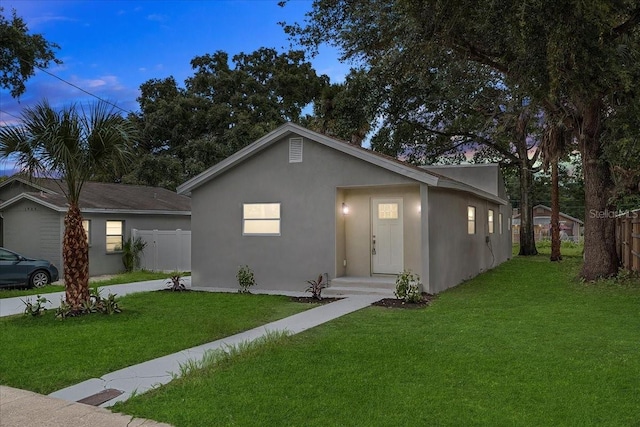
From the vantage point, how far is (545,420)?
4.22 m

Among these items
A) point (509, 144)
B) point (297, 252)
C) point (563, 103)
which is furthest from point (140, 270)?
point (509, 144)

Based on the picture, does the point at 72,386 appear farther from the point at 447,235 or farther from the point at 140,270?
the point at 140,270

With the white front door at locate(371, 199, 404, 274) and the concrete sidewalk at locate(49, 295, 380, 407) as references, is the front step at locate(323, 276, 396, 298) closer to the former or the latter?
the white front door at locate(371, 199, 404, 274)

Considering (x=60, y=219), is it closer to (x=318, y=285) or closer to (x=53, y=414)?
(x=318, y=285)

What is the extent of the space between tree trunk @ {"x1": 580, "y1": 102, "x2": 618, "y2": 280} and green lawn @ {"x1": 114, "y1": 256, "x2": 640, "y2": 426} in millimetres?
6196

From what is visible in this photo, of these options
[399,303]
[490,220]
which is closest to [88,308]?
[399,303]

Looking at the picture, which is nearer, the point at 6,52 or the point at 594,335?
the point at 594,335

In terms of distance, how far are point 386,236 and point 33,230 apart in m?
12.2

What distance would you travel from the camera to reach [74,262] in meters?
9.37

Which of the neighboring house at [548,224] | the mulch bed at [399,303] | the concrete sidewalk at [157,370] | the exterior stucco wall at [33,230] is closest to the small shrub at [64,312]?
the concrete sidewalk at [157,370]

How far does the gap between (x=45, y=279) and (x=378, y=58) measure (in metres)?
11.8

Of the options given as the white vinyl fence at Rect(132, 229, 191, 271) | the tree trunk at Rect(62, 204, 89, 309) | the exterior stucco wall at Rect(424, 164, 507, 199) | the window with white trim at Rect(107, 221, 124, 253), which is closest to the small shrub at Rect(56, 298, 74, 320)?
the tree trunk at Rect(62, 204, 89, 309)

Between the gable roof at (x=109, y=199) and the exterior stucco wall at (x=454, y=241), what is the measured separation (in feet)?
35.5

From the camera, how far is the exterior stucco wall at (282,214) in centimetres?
1300
